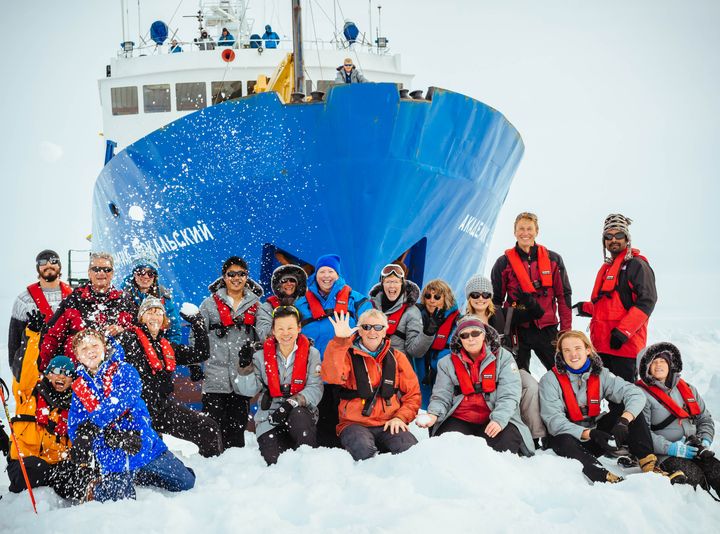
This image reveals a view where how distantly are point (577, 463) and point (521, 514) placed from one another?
33.8 inches

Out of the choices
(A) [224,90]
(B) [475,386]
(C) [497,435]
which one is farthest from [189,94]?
(C) [497,435]

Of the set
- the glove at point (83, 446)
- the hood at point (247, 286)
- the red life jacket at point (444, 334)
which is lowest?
the glove at point (83, 446)

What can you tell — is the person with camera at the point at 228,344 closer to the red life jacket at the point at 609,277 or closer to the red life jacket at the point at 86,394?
the red life jacket at the point at 86,394

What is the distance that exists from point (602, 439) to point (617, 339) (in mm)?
1024

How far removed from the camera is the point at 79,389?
3.20 m

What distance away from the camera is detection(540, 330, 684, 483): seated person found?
3.65m

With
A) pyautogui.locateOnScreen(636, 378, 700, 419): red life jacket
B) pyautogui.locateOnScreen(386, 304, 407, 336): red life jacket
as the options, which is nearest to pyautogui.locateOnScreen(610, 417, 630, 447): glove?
pyautogui.locateOnScreen(636, 378, 700, 419): red life jacket

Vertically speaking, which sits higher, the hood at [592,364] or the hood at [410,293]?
the hood at [410,293]

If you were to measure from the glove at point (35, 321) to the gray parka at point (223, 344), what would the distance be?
101 centimetres

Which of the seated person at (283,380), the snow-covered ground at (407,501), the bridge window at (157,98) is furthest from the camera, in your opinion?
the bridge window at (157,98)

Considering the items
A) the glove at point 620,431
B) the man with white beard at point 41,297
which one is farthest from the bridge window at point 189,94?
the glove at point 620,431

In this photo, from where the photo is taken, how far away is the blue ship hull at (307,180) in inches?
231

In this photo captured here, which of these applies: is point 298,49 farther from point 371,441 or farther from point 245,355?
point 371,441

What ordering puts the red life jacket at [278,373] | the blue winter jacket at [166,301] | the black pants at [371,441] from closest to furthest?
the black pants at [371,441] → the red life jacket at [278,373] → the blue winter jacket at [166,301]
